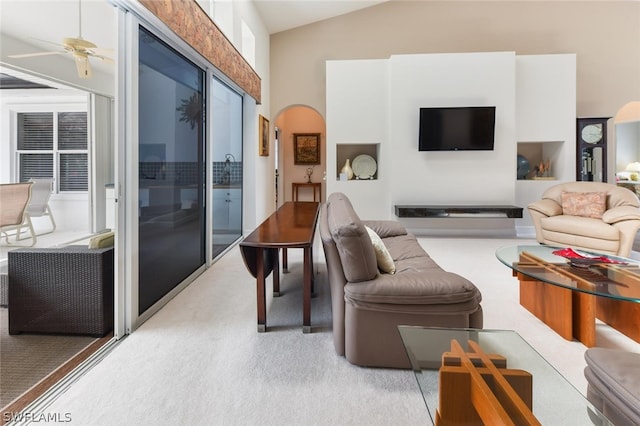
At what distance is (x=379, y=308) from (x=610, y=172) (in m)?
6.49

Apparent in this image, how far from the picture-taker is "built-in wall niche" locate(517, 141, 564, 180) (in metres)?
6.10

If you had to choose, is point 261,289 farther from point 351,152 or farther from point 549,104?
point 549,104

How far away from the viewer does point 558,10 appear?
6438mm

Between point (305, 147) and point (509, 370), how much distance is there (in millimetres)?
8038

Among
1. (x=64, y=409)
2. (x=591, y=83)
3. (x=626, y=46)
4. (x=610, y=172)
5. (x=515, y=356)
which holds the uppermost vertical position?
(x=626, y=46)

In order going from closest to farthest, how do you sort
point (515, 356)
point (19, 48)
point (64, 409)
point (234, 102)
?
point (515, 356), point (64, 409), point (19, 48), point (234, 102)

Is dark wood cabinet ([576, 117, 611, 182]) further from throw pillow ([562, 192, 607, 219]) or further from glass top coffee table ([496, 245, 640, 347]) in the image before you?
glass top coffee table ([496, 245, 640, 347])

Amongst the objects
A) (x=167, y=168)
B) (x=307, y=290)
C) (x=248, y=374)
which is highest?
(x=167, y=168)

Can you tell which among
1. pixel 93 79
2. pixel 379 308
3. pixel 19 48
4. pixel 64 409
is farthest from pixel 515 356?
pixel 93 79

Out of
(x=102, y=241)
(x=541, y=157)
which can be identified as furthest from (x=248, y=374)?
(x=541, y=157)

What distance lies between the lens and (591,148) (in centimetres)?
600

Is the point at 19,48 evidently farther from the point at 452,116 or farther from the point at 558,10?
the point at 558,10

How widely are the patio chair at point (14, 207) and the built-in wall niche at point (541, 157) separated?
6.54 metres

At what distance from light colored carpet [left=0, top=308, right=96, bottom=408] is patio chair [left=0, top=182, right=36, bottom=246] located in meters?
0.63
